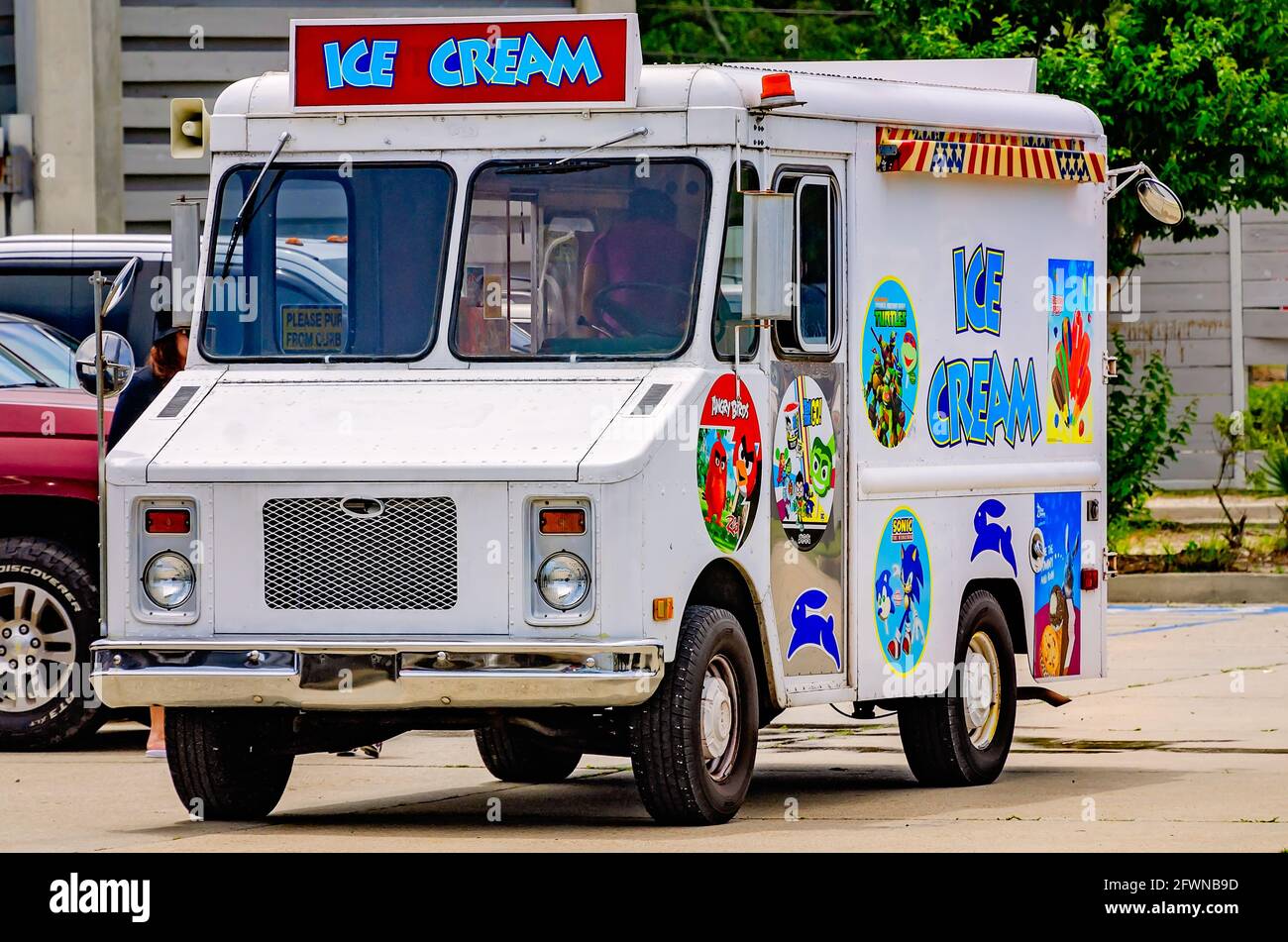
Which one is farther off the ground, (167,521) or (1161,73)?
(1161,73)

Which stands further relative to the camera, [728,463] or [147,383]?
[147,383]

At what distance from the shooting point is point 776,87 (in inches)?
388

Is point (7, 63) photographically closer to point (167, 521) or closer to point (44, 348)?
point (44, 348)

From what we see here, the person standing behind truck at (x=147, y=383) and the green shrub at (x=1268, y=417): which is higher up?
the person standing behind truck at (x=147, y=383)

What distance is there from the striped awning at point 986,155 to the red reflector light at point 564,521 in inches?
98.2

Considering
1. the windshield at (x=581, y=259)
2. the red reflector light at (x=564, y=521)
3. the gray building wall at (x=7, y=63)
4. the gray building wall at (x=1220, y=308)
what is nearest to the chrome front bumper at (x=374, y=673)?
the red reflector light at (x=564, y=521)

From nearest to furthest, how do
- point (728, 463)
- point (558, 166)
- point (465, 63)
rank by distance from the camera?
point (728, 463) < point (558, 166) < point (465, 63)

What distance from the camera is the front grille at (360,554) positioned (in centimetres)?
919

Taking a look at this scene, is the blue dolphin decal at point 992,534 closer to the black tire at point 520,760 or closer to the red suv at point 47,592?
the black tire at point 520,760

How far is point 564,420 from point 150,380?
10.6 feet

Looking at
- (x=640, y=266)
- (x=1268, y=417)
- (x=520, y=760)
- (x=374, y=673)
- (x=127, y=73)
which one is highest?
(x=127, y=73)

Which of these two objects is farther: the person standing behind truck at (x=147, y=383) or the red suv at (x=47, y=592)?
the red suv at (x=47, y=592)

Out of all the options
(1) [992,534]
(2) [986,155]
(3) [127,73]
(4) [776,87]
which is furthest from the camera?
(3) [127,73]

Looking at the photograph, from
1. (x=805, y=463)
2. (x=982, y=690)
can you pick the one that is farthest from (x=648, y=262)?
(x=982, y=690)
